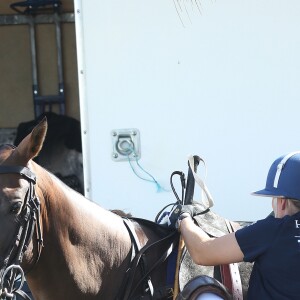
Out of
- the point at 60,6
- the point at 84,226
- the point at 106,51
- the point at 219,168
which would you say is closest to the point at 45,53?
the point at 60,6

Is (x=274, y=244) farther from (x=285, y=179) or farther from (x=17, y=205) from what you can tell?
(x=17, y=205)

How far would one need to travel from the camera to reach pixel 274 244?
5.86 feet

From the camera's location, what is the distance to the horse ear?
1681mm

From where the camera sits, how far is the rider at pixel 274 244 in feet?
5.84

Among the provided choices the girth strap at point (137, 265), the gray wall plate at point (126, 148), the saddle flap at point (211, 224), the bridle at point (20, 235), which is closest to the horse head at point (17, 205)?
the bridle at point (20, 235)

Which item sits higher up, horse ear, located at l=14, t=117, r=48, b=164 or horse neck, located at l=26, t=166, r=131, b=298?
horse ear, located at l=14, t=117, r=48, b=164

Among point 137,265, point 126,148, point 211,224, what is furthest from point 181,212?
point 126,148

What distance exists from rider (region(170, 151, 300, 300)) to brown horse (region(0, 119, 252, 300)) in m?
0.22

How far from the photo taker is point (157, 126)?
311cm

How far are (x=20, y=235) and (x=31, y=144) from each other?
0.90ft

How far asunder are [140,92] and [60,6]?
2.78 metres

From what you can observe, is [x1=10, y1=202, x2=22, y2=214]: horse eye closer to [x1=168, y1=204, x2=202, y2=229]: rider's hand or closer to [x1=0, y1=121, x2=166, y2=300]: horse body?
[x1=0, y1=121, x2=166, y2=300]: horse body

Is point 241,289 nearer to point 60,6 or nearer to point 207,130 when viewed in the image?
point 207,130

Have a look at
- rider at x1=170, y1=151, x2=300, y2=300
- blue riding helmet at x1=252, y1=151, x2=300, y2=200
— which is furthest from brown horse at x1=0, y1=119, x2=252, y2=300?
blue riding helmet at x1=252, y1=151, x2=300, y2=200
